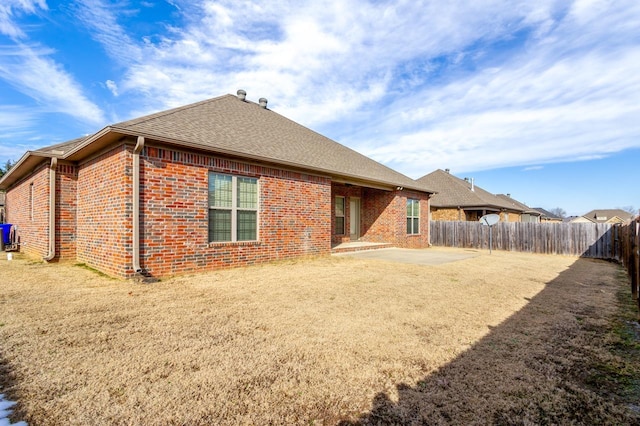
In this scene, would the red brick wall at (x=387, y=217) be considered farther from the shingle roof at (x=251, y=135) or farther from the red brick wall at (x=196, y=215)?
the red brick wall at (x=196, y=215)

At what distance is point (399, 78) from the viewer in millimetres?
13742

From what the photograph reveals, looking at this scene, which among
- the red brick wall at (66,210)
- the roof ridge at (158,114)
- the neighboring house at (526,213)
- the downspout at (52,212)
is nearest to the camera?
the roof ridge at (158,114)

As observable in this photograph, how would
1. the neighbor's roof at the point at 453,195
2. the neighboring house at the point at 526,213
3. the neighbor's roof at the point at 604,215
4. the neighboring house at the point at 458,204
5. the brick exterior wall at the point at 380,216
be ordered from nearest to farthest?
the brick exterior wall at the point at 380,216 → the neighbor's roof at the point at 453,195 → the neighboring house at the point at 458,204 → the neighboring house at the point at 526,213 → the neighbor's roof at the point at 604,215

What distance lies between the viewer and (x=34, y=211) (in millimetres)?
10516

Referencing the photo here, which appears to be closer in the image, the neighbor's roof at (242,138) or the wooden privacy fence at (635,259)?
the wooden privacy fence at (635,259)

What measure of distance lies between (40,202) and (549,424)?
13.0 metres

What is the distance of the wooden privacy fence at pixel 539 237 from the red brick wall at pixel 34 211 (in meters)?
18.0

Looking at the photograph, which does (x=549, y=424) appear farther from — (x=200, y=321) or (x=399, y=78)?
(x=399, y=78)

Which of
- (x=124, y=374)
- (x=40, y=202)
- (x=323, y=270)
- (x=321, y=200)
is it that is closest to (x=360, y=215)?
(x=321, y=200)

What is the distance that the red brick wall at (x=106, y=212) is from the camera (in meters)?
→ 6.56

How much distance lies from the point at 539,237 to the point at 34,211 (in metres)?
21.6

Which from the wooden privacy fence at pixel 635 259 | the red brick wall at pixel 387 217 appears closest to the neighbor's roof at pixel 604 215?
the red brick wall at pixel 387 217

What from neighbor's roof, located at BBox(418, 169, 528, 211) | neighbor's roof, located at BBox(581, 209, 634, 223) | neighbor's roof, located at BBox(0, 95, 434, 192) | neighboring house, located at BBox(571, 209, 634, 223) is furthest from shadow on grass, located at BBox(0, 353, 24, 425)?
neighbor's roof, located at BBox(581, 209, 634, 223)

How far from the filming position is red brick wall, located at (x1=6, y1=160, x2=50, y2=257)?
9.28 m
